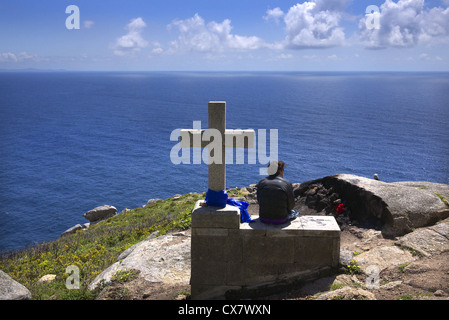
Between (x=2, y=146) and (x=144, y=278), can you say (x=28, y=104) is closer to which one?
(x=2, y=146)

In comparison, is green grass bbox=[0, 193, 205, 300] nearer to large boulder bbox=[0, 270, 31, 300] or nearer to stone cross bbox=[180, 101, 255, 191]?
large boulder bbox=[0, 270, 31, 300]

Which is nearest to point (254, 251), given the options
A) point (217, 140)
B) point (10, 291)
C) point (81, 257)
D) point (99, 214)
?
point (217, 140)

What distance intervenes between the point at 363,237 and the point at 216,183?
19.9ft

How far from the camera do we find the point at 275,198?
9758mm

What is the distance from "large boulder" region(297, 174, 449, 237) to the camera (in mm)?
12938

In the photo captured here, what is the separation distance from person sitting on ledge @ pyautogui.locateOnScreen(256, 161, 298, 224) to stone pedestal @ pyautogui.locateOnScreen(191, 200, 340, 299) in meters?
0.25

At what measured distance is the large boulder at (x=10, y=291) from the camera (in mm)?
10875

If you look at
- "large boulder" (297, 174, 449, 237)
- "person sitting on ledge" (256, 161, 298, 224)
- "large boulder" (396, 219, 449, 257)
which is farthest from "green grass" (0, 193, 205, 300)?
"large boulder" (396, 219, 449, 257)

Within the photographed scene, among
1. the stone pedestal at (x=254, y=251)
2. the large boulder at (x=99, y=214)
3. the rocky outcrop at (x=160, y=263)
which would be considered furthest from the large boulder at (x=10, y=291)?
the large boulder at (x=99, y=214)

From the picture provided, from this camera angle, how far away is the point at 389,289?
9.02 m

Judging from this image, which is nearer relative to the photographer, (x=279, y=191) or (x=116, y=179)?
(x=279, y=191)

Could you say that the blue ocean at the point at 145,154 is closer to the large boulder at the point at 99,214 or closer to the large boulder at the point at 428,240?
the large boulder at the point at 99,214

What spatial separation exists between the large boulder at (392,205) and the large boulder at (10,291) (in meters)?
11.1
